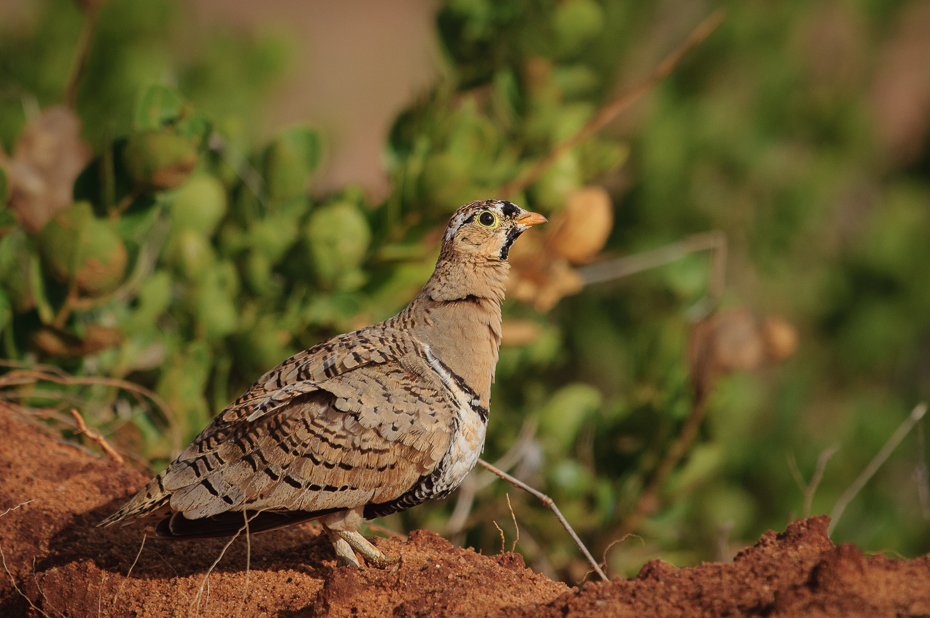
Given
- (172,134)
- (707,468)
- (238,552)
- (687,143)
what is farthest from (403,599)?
(687,143)

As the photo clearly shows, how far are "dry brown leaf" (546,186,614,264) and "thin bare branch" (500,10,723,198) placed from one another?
0.34 m

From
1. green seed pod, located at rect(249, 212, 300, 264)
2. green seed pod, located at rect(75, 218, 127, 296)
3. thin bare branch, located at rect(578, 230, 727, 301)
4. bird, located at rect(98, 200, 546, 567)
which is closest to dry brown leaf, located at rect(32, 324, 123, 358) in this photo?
green seed pod, located at rect(75, 218, 127, 296)

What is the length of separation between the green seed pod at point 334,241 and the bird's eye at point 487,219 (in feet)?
3.77

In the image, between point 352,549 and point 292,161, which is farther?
point 292,161

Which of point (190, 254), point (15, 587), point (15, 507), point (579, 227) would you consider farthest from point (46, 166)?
point (579, 227)

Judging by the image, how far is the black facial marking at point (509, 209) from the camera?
4.34 m

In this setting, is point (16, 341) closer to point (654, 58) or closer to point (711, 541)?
point (711, 541)

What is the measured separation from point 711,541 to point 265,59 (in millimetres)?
6824

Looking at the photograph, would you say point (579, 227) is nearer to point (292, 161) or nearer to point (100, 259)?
point (292, 161)

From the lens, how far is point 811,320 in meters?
11.0

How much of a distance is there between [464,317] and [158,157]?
193cm

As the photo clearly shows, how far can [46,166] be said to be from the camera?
16.4ft

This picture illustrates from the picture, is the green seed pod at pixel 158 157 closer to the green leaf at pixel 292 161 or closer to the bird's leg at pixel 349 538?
the green leaf at pixel 292 161

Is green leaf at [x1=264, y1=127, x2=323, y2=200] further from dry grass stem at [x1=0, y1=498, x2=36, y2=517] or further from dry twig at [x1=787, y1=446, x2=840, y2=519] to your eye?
dry twig at [x1=787, y1=446, x2=840, y2=519]
